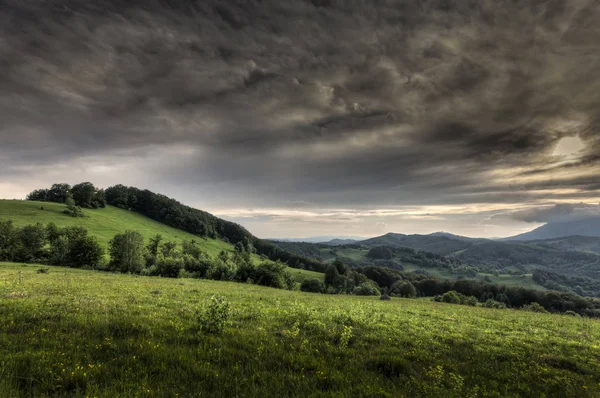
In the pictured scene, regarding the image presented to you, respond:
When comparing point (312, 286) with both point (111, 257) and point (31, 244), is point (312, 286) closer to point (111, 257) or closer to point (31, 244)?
point (111, 257)

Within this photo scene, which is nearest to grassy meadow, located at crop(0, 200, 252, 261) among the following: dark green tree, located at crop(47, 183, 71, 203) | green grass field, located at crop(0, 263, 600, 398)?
dark green tree, located at crop(47, 183, 71, 203)

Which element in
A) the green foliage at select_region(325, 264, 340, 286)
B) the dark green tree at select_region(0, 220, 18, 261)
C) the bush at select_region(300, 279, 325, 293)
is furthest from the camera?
the green foliage at select_region(325, 264, 340, 286)

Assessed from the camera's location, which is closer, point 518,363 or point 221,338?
point 221,338

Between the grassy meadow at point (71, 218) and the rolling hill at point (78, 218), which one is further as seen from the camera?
the rolling hill at point (78, 218)

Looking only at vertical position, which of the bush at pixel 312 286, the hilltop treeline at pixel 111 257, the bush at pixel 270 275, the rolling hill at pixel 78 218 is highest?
the rolling hill at pixel 78 218

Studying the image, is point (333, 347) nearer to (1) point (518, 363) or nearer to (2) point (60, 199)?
(1) point (518, 363)

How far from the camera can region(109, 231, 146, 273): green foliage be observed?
54628mm

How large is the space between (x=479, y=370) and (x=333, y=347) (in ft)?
16.2

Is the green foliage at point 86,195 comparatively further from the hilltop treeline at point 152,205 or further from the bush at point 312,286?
the bush at point 312,286

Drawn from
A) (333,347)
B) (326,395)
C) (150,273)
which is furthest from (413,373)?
(150,273)

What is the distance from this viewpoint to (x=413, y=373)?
26.3 ft

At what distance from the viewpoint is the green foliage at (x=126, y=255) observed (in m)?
54.6

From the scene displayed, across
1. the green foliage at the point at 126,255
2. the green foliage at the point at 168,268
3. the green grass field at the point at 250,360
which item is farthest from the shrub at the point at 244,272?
the green grass field at the point at 250,360

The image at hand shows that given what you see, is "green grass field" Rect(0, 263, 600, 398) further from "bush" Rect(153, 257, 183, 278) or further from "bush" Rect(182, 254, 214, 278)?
"bush" Rect(182, 254, 214, 278)
